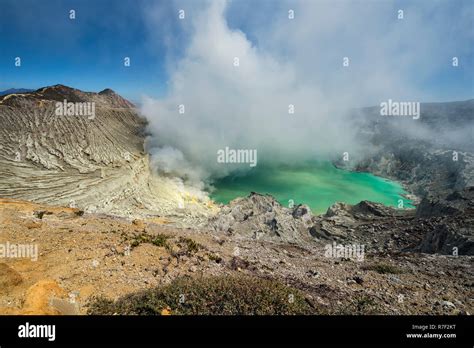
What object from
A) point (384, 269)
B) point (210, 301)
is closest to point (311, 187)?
point (384, 269)

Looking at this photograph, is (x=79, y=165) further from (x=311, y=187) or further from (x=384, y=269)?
(x=311, y=187)

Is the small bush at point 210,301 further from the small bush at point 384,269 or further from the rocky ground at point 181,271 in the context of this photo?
the small bush at point 384,269

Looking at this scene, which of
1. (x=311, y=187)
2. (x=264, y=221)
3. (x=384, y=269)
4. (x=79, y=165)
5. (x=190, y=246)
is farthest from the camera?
(x=311, y=187)

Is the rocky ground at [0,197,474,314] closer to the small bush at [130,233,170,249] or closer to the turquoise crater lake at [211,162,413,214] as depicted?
the small bush at [130,233,170,249]

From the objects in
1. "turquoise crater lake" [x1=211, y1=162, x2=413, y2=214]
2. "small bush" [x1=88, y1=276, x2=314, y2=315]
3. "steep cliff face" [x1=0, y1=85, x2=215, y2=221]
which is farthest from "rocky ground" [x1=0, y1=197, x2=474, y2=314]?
"turquoise crater lake" [x1=211, y1=162, x2=413, y2=214]
